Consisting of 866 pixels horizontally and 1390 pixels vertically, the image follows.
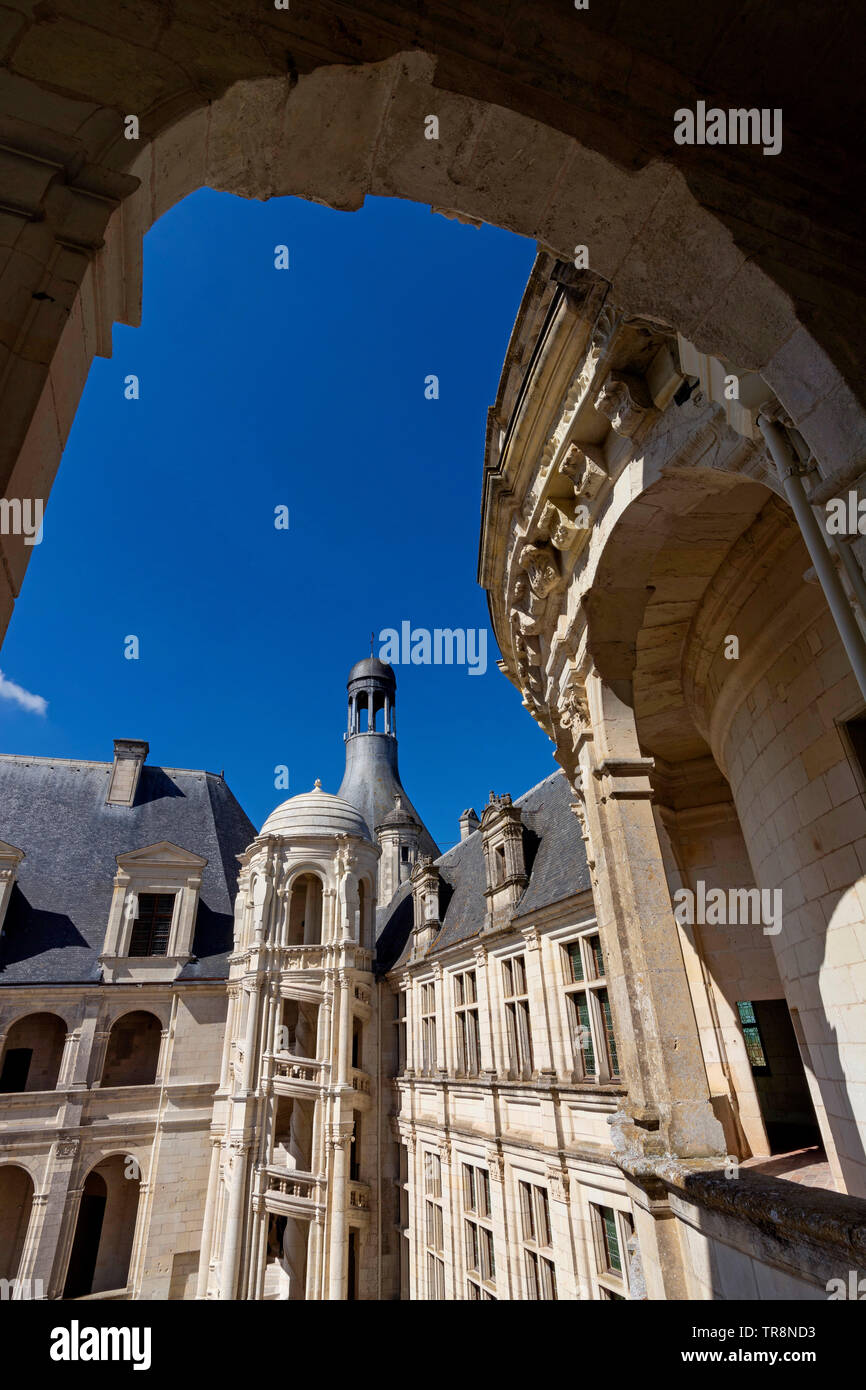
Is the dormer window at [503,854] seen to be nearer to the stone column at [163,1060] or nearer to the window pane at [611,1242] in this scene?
the window pane at [611,1242]

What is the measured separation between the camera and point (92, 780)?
2491 cm

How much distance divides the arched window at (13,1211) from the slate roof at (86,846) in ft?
15.6

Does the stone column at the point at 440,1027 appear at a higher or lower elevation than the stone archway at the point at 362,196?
lower

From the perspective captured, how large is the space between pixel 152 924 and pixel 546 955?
Answer: 13148mm

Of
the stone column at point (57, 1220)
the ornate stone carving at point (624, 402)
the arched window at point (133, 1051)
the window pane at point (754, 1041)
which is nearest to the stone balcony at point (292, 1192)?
the arched window at point (133, 1051)

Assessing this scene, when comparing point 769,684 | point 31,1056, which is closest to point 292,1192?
point 31,1056

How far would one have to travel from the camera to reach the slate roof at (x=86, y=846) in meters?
19.6

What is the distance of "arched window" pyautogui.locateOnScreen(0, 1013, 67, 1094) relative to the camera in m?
18.1

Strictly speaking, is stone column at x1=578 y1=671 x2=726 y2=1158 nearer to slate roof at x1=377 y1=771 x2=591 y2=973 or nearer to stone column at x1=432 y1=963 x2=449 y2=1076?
slate roof at x1=377 y1=771 x2=591 y2=973

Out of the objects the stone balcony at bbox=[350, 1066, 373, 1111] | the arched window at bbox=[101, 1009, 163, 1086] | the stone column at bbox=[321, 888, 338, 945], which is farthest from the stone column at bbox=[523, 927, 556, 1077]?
the arched window at bbox=[101, 1009, 163, 1086]

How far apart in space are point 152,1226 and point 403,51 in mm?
22894

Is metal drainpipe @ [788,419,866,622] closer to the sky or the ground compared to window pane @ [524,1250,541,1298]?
closer to the sky

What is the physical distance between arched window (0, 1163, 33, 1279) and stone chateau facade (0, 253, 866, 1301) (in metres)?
0.08
